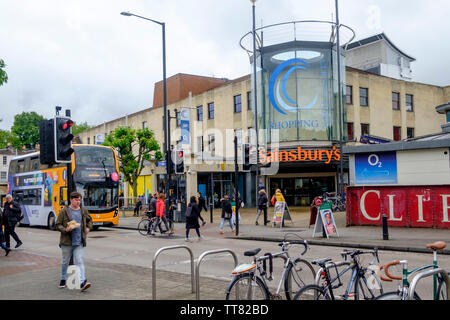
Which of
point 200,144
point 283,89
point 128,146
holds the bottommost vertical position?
point 128,146

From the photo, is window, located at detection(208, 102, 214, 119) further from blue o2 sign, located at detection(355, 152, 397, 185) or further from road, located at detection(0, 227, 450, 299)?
road, located at detection(0, 227, 450, 299)

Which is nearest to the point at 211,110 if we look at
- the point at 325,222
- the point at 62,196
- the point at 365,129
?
the point at 365,129

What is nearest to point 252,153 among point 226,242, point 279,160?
point 279,160


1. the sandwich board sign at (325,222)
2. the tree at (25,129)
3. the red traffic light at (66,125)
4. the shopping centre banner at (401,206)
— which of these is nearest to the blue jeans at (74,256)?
the red traffic light at (66,125)

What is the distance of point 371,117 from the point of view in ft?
123

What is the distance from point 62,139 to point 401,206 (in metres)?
13.8

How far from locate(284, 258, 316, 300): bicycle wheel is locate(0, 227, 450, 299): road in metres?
0.67

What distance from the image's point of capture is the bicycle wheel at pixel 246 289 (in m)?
5.41

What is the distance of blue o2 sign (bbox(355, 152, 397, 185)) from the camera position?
1861 cm

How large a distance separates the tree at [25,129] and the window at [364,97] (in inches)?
2313

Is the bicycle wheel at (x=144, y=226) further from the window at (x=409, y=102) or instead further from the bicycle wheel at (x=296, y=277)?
the window at (x=409, y=102)

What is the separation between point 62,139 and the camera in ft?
27.8

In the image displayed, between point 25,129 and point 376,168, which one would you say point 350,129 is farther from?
point 25,129
